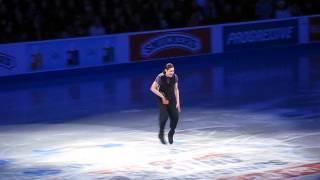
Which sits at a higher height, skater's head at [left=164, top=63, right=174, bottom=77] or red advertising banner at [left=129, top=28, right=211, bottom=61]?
red advertising banner at [left=129, top=28, right=211, bottom=61]

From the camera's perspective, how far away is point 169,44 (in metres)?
24.8

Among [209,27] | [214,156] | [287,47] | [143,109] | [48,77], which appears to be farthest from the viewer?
[287,47]

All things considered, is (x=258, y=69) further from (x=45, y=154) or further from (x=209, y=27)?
(x=45, y=154)

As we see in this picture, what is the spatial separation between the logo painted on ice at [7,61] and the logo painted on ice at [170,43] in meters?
4.54

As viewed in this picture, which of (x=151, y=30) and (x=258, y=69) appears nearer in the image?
(x=258, y=69)

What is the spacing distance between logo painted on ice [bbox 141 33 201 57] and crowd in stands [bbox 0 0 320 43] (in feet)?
2.63

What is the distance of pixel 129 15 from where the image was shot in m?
25.1

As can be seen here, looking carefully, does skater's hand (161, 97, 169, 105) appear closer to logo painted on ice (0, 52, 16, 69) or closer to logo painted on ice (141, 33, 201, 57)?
logo painted on ice (0, 52, 16, 69)

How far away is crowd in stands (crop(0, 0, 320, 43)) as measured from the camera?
2314 cm

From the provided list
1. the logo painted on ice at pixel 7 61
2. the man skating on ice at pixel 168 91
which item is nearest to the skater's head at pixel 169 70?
the man skating on ice at pixel 168 91

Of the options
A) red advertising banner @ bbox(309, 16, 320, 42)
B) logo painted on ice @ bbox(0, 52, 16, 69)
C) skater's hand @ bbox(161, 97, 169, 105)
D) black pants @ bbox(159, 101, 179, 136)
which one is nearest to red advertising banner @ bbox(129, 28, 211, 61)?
logo painted on ice @ bbox(0, 52, 16, 69)

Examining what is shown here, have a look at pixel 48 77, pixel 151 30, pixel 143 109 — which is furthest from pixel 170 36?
pixel 143 109

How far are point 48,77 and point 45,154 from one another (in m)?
9.69

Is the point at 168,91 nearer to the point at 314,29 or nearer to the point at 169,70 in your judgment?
the point at 169,70
